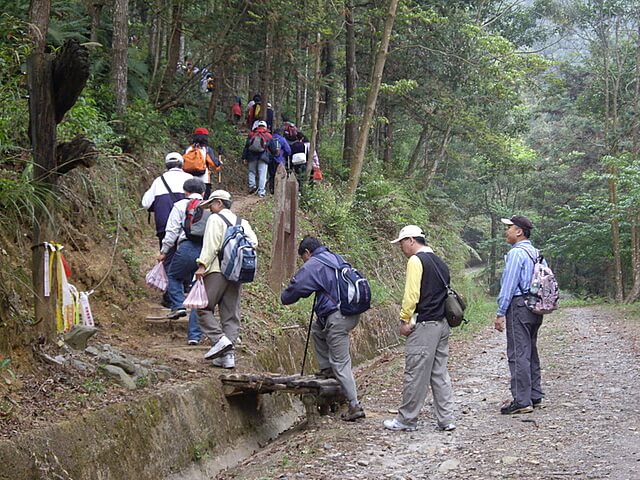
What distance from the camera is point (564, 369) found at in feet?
40.4

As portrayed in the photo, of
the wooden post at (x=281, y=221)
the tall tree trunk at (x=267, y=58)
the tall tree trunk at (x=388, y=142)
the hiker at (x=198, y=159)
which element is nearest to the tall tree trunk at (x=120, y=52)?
the hiker at (x=198, y=159)

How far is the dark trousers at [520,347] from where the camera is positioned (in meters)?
8.62

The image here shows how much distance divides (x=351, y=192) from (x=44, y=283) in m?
13.7

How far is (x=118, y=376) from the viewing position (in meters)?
7.42

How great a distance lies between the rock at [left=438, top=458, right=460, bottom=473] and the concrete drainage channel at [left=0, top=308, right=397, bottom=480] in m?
2.41

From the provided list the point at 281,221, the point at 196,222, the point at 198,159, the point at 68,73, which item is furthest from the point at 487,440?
the point at 198,159

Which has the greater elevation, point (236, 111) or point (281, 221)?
point (236, 111)

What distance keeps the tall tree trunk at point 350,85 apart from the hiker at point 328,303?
1354cm

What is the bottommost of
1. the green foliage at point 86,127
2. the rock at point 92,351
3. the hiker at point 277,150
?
the rock at point 92,351

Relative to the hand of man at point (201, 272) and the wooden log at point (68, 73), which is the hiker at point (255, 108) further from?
the wooden log at point (68, 73)

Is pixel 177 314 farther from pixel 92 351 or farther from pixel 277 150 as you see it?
pixel 277 150

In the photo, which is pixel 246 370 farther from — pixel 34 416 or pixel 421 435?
pixel 34 416

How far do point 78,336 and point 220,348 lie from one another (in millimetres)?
1827

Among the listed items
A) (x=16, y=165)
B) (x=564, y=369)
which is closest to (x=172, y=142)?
(x=16, y=165)
